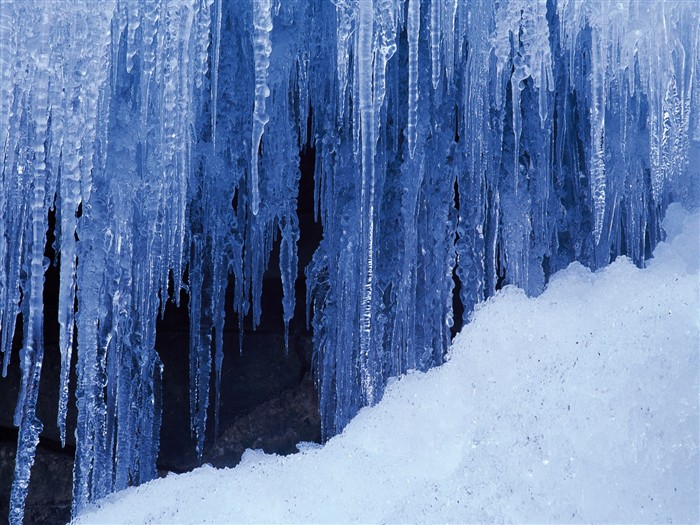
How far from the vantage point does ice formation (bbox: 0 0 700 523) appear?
3.13 meters

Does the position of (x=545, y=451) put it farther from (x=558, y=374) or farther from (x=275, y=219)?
(x=275, y=219)

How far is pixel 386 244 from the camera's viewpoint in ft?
14.2

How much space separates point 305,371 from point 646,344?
2.93 metres

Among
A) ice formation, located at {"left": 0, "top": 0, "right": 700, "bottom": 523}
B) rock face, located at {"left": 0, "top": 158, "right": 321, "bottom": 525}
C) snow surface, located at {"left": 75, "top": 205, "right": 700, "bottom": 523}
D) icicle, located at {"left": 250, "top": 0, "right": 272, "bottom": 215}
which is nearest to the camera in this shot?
snow surface, located at {"left": 75, "top": 205, "right": 700, "bottom": 523}

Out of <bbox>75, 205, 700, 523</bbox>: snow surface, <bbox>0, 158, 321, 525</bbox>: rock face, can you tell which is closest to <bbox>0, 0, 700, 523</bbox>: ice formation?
<bbox>0, 158, 321, 525</bbox>: rock face

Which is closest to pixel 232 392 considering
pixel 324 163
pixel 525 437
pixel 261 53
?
pixel 324 163

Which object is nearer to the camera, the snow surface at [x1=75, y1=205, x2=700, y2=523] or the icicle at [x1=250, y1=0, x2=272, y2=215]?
the snow surface at [x1=75, y1=205, x2=700, y2=523]

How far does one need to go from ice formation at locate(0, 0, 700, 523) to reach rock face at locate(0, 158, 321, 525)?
0.38m

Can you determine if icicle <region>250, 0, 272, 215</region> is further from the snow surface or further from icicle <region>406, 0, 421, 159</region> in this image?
the snow surface

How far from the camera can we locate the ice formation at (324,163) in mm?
3131

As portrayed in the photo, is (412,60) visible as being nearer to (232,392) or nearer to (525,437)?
(525,437)

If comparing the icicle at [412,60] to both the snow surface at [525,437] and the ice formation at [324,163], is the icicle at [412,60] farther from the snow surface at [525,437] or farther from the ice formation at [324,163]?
the snow surface at [525,437]

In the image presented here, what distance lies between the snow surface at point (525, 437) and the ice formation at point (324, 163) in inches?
31.0

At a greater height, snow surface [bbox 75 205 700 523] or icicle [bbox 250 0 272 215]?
icicle [bbox 250 0 272 215]
